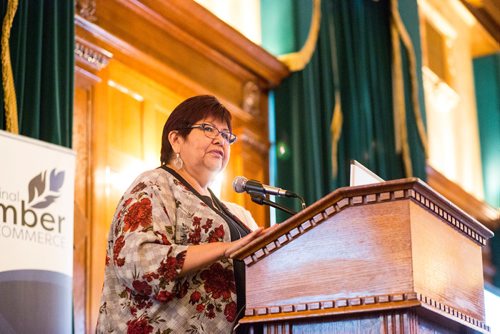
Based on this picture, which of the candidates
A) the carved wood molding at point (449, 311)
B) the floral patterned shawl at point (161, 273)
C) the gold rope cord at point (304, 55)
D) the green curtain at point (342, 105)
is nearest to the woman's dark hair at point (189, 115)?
the floral patterned shawl at point (161, 273)

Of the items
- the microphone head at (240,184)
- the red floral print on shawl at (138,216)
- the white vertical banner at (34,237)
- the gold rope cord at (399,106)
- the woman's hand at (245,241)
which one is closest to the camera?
the woman's hand at (245,241)

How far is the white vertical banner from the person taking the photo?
3.28 m

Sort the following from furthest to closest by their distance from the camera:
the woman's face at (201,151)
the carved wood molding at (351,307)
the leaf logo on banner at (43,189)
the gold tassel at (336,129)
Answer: the gold tassel at (336,129) < the leaf logo on banner at (43,189) < the woman's face at (201,151) < the carved wood molding at (351,307)

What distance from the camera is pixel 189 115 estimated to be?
292 cm

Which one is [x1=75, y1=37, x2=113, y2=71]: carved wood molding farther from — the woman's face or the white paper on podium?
the white paper on podium

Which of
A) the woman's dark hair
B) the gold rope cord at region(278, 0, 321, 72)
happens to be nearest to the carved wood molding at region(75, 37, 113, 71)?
the gold rope cord at region(278, 0, 321, 72)

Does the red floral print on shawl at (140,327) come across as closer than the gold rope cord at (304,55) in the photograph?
Yes

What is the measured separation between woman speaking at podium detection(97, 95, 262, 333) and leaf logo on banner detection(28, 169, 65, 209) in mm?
742

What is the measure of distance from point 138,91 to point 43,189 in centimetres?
180

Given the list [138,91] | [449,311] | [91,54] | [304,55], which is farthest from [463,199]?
[449,311]

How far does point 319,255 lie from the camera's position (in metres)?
2.34

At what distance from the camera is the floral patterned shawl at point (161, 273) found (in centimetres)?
252

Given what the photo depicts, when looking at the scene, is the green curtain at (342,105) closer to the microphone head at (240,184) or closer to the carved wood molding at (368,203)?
the microphone head at (240,184)

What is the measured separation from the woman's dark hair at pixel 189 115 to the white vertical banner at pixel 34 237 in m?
0.68
